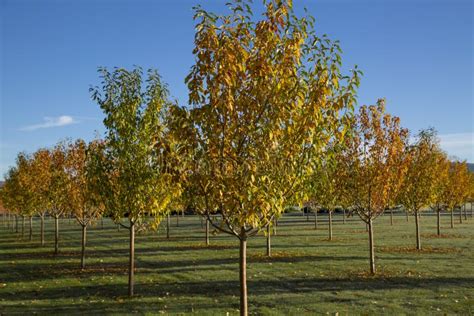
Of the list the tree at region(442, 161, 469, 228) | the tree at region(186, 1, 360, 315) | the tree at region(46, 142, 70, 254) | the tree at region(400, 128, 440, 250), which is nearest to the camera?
the tree at region(186, 1, 360, 315)

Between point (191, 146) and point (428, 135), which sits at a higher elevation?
point (428, 135)

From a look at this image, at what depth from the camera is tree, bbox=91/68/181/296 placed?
1533cm

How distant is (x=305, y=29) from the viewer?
29.7ft

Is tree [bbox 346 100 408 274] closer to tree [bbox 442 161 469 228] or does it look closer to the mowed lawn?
the mowed lawn

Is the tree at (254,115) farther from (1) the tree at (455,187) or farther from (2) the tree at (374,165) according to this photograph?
(1) the tree at (455,187)

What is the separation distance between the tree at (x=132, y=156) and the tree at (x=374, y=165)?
847 centimetres

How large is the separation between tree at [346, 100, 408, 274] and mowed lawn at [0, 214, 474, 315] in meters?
3.01

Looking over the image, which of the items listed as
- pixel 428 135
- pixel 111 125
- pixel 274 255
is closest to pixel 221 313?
pixel 111 125

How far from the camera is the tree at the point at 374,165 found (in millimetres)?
19250

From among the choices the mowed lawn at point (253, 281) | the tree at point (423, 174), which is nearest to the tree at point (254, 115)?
the mowed lawn at point (253, 281)

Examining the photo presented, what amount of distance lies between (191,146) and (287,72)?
230 centimetres

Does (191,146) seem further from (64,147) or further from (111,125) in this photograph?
(64,147)

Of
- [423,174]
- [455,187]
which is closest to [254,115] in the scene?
[423,174]

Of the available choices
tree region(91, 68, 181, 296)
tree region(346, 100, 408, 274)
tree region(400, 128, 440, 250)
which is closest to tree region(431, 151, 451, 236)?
tree region(400, 128, 440, 250)
